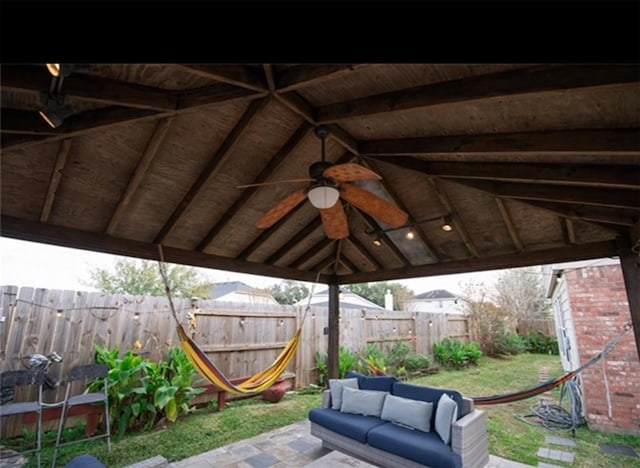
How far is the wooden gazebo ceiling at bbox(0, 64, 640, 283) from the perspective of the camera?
1.95 m

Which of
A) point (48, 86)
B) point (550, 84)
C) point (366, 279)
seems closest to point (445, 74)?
point (550, 84)

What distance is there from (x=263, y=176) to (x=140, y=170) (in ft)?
3.35

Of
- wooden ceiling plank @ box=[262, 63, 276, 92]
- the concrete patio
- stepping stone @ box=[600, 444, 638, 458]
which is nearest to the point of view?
wooden ceiling plank @ box=[262, 63, 276, 92]

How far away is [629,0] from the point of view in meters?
0.33

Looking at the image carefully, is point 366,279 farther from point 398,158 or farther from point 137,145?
point 137,145

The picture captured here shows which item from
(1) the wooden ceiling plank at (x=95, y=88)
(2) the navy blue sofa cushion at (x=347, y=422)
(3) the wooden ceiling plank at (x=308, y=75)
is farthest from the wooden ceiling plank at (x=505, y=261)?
(1) the wooden ceiling plank at (x=95, y=88)

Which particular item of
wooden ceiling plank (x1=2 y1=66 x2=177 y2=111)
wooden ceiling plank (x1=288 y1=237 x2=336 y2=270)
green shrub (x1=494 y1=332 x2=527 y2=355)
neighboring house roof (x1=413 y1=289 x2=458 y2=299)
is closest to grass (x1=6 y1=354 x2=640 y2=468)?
wooden ceiling plank (x1=288 y1=237 x2=336 y2=270)

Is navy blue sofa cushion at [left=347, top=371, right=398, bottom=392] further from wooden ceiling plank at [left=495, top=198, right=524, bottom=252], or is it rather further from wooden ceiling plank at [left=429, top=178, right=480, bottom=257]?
wooden ceiling plank at [left=495, top=198, right=524, bottom=252]

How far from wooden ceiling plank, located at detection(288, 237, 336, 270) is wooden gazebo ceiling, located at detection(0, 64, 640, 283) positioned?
0.48 metres

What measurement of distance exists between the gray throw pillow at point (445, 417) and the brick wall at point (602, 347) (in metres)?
2.51

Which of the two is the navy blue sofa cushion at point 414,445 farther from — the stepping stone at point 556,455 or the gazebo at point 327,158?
the gazebo at point 327,158

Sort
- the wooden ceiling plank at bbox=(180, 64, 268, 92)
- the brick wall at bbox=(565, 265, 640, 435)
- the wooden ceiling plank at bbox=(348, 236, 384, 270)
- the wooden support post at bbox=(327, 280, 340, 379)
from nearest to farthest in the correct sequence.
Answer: the wooden ceiling plank at bbox=(180, 64, 268, 92), the brick wall at bbox=(565, 265, 640, 435), the wooden ceiling plank at bbox=(348, 236, 384, 270), the wooden support post at bbox=(327, 280, 340, 379)

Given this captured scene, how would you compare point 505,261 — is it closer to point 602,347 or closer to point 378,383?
point 602,347

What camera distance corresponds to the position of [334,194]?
2629 mm
